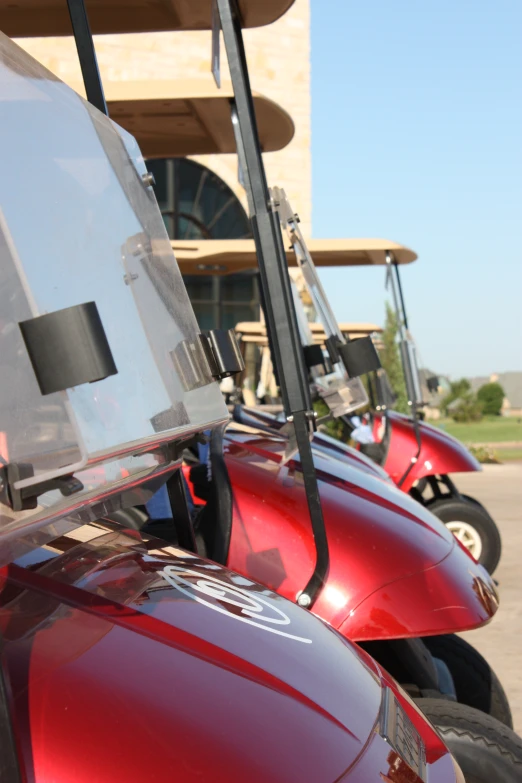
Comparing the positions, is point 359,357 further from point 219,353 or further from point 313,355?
point 219,353

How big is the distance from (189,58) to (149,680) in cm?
1722

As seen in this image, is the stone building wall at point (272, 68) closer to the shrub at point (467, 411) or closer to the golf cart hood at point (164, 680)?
the shrub at point (467, 411)

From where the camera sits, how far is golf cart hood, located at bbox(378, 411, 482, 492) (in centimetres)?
638

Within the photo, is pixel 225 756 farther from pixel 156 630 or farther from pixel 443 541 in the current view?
pixel 443 541

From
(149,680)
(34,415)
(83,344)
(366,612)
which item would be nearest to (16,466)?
(34,415)

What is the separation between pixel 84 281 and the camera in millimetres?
1206

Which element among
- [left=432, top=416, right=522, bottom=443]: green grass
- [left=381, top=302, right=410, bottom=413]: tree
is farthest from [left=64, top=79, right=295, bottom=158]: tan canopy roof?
[left=432, top=416, right=522, bottom=443]: green grass

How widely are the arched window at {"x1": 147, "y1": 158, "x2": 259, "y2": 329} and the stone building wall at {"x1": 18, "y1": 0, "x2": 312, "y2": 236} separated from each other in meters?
0.27

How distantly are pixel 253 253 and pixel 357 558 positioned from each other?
Result: 427 centimetres

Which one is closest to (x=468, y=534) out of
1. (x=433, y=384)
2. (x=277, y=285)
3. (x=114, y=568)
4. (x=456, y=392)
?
(x=433, y=384)

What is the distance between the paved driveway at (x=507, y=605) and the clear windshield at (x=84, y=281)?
261 cm

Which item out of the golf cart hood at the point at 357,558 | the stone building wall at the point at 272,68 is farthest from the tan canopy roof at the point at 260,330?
the golf cart hood at the point at 357,558

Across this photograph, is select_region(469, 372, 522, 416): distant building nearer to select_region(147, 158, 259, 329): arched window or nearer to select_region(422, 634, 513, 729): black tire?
select_region(147, 158, 259, 329): arched window

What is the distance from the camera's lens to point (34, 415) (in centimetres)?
103
